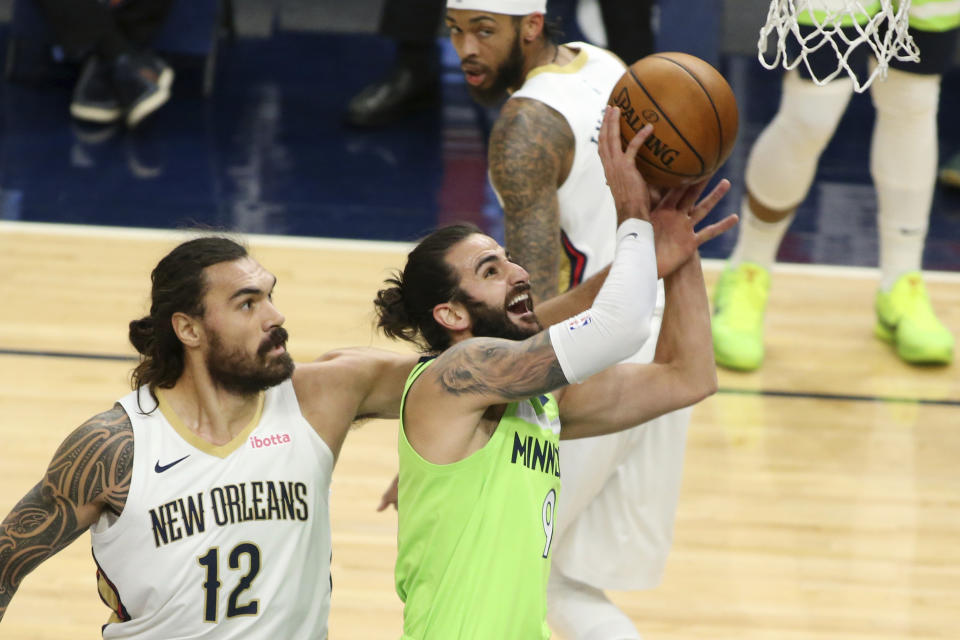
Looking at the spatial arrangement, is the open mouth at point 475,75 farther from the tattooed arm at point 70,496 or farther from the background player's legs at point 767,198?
the background player's legs at point 767,198

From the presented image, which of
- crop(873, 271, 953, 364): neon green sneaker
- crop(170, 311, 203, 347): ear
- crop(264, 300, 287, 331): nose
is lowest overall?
crop(873, 271, 953, 364): neon green sneaker

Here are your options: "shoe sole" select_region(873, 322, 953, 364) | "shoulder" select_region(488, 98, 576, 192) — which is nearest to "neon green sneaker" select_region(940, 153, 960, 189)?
"shoe sole" select_region(873, 322, 953, 364)

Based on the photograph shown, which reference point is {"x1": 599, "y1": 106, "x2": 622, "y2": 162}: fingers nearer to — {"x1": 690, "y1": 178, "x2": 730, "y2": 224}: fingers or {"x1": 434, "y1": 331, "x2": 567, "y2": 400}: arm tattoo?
{"x1": 690, "y1": 178, "x2": 730, "y2": 224}: fingers

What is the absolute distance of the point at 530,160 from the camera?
3.49 meters

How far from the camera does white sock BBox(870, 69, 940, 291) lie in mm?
5375

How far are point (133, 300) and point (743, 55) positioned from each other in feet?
16.6

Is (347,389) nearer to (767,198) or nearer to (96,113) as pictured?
(767,198)

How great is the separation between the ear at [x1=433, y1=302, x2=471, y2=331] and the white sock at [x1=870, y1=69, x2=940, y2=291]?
3164 mm

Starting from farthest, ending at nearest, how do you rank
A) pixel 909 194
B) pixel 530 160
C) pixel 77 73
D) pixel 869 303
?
1. pixel 77 73
2. pixel 869 303
3. pixel 909 194
4. pixel 530 160

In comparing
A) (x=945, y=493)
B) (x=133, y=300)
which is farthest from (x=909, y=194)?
(x=133, y=300)

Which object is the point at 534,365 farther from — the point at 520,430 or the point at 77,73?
the point at 77,73

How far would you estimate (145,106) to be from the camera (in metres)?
7.81

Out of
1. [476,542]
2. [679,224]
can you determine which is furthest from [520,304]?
[476,542]

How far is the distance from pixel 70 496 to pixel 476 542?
79 cm
